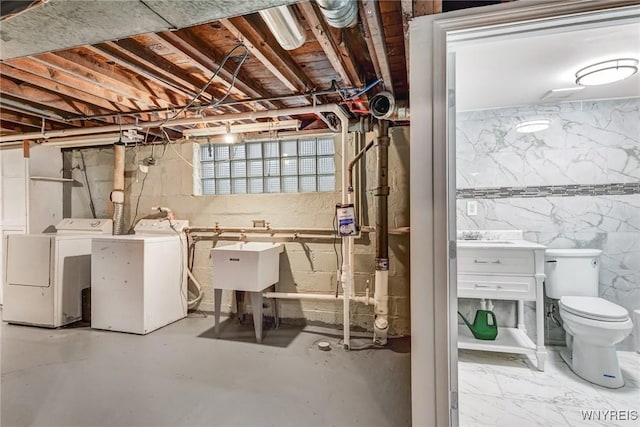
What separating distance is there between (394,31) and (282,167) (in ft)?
6.29

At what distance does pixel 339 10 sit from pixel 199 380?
2.34 meters

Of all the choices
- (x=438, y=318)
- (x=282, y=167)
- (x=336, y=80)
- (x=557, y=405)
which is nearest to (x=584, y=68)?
(x=336, y=80)

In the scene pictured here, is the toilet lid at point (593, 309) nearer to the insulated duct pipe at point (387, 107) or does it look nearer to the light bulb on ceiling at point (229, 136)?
the insulated duct pipe at point (387, 107)

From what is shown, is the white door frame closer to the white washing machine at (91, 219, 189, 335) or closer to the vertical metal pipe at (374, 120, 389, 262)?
the vertical metal pipe at (374, 120, 389, 262)

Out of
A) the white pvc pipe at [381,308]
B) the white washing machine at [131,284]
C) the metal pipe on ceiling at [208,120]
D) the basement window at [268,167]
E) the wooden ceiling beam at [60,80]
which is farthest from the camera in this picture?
the basement window at [268,167]

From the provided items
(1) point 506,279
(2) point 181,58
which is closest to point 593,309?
(1) point 506,279

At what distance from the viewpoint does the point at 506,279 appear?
7.61 ft

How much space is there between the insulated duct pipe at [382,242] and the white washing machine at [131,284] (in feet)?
6.96

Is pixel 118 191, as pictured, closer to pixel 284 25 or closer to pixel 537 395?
pixel 284 25

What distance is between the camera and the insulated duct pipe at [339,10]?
1.23 m

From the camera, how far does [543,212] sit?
2.70 meters

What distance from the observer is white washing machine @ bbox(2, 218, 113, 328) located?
3.11 m

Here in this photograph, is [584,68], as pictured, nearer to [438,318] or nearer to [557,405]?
[438,318]

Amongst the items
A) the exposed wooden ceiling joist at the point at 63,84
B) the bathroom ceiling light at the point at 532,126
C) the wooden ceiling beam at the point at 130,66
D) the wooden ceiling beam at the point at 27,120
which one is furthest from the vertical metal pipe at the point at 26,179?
the bathroom ceiling light at the point at 532,126
